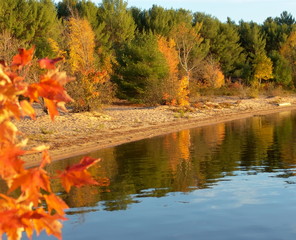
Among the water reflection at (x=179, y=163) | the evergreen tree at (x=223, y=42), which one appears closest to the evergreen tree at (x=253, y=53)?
the evergreen tree at (x=223, y=42)

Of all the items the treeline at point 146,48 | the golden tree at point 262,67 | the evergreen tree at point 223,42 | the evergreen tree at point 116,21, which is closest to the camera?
the treeline at point 146,48

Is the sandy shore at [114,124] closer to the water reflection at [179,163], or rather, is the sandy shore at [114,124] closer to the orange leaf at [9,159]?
the water reflection at [179,163]

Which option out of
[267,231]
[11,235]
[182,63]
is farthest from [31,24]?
[11,235]

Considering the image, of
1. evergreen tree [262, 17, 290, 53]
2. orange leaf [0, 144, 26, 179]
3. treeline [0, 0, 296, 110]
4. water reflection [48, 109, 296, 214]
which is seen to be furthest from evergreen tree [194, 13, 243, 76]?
orange leaf [0, 144, 26, 179]

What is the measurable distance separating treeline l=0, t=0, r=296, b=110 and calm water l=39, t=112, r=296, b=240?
10751mm

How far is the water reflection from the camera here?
38.7ft

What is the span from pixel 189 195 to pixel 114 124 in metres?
15.0

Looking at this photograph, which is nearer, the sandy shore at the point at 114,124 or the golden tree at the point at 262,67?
the sandy shore at the point at 114,124

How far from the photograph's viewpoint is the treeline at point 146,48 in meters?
35.5

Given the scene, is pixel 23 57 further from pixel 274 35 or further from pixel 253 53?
pixel 274 35

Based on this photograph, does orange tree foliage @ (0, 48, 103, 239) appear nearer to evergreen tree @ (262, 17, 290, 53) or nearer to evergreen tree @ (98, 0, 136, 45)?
evergreen tree @ (98, 0, 136, 45)

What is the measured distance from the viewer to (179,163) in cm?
1599

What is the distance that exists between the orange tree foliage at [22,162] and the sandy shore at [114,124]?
14130 millimetres

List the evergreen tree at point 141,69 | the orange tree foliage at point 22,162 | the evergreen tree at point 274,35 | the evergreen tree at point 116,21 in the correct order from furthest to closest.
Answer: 1. the evergreen tree at point 274,35
2. the evergreen tree at point 116,21
3. the evergreen tree at point 141,69
4. the orange tree foliage at point 22,162
